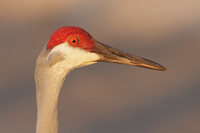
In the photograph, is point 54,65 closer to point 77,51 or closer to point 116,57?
point 77,51

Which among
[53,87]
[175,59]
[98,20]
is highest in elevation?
[98,20]

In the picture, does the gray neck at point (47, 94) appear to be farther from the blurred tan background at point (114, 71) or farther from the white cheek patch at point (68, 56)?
the blurred tan background at point (114, 71)

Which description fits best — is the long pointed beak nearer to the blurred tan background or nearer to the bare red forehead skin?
the bare red forehead skin

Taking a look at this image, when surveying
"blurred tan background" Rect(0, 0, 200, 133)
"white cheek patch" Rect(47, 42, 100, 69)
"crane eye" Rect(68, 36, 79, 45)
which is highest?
"blurred tan background" Rect(0, 0, 200, 133)

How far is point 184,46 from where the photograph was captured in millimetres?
12281

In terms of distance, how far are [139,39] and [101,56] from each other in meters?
8.74

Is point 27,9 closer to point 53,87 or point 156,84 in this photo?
point 156,84

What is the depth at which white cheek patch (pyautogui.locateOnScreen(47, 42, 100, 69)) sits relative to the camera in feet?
12.3

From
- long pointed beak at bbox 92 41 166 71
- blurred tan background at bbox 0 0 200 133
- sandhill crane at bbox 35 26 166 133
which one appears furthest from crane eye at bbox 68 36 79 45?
blurred tan background at bbox 0 0 200 133

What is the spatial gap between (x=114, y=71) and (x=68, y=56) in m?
6.67

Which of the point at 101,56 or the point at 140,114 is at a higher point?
the point at 140,114

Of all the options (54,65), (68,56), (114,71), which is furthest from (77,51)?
(114,71)

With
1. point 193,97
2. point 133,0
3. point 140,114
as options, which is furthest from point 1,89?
point 133,0

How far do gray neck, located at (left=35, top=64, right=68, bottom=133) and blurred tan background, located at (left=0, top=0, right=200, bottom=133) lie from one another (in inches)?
154
